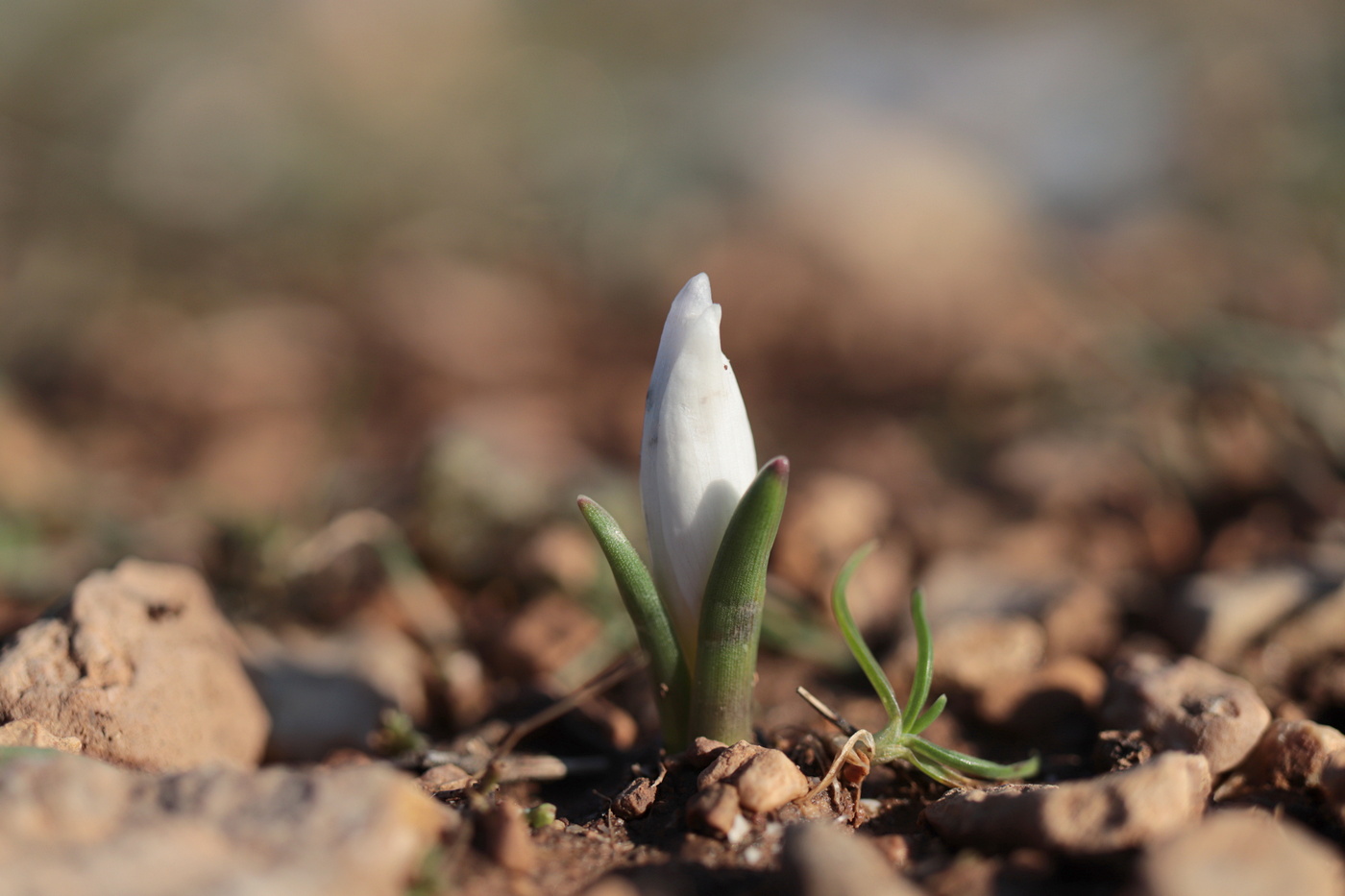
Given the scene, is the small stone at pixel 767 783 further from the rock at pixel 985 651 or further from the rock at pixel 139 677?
the rock at pixel 139 677

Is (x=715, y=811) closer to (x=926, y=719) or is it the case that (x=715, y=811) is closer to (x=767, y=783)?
(x=767, y=783)

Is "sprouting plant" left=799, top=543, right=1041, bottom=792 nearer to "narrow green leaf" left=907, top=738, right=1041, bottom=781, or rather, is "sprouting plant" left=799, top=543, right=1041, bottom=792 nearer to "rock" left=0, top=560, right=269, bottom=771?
"narrow green leaf" left=907, top=738, right=1041, bottom=781

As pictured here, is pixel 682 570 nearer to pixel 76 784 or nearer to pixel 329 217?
pixel 76 784

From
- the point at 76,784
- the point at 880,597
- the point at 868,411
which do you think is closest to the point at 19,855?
the point at 76,784

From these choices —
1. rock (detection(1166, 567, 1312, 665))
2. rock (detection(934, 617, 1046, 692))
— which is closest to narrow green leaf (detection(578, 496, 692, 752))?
rock (detection(934, 617, 1046, 692))

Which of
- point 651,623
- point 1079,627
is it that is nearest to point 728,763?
point 651,623

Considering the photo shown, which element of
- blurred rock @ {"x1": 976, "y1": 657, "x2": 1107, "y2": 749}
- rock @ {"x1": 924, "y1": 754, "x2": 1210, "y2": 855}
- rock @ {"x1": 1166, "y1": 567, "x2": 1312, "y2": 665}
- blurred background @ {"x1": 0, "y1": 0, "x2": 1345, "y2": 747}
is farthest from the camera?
blurred background @ {"x1": 0, "y1": 0, "x2": 1345, "y2": 747}
